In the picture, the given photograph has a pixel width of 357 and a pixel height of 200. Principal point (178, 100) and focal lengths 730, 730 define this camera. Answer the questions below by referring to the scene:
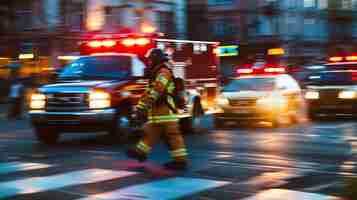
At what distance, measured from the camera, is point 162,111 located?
938cm

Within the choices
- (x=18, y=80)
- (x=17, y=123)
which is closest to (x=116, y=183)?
(x=17, y=123)

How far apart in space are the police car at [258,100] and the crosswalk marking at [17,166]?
8.38 metres

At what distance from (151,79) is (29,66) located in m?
24.9

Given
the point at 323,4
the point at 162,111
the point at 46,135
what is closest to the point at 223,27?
the point at 323,4

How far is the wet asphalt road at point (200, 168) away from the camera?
783cm

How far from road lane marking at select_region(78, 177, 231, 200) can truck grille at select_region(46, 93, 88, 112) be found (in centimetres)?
456

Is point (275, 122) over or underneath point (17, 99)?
underneath

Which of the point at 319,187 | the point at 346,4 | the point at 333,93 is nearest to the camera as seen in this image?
the point at 319,187

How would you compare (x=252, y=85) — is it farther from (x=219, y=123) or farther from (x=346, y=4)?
A: (x=346, y=4)

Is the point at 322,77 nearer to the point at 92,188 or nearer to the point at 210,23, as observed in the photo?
the point at 92,188

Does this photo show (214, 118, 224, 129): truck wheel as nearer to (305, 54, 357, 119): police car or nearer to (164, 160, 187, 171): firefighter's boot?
(305, 54, 357, 119): police car

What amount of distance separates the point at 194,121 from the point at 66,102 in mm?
4264

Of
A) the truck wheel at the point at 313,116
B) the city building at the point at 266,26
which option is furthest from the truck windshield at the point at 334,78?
the city building at the point at 266,26

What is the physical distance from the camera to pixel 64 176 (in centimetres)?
892
